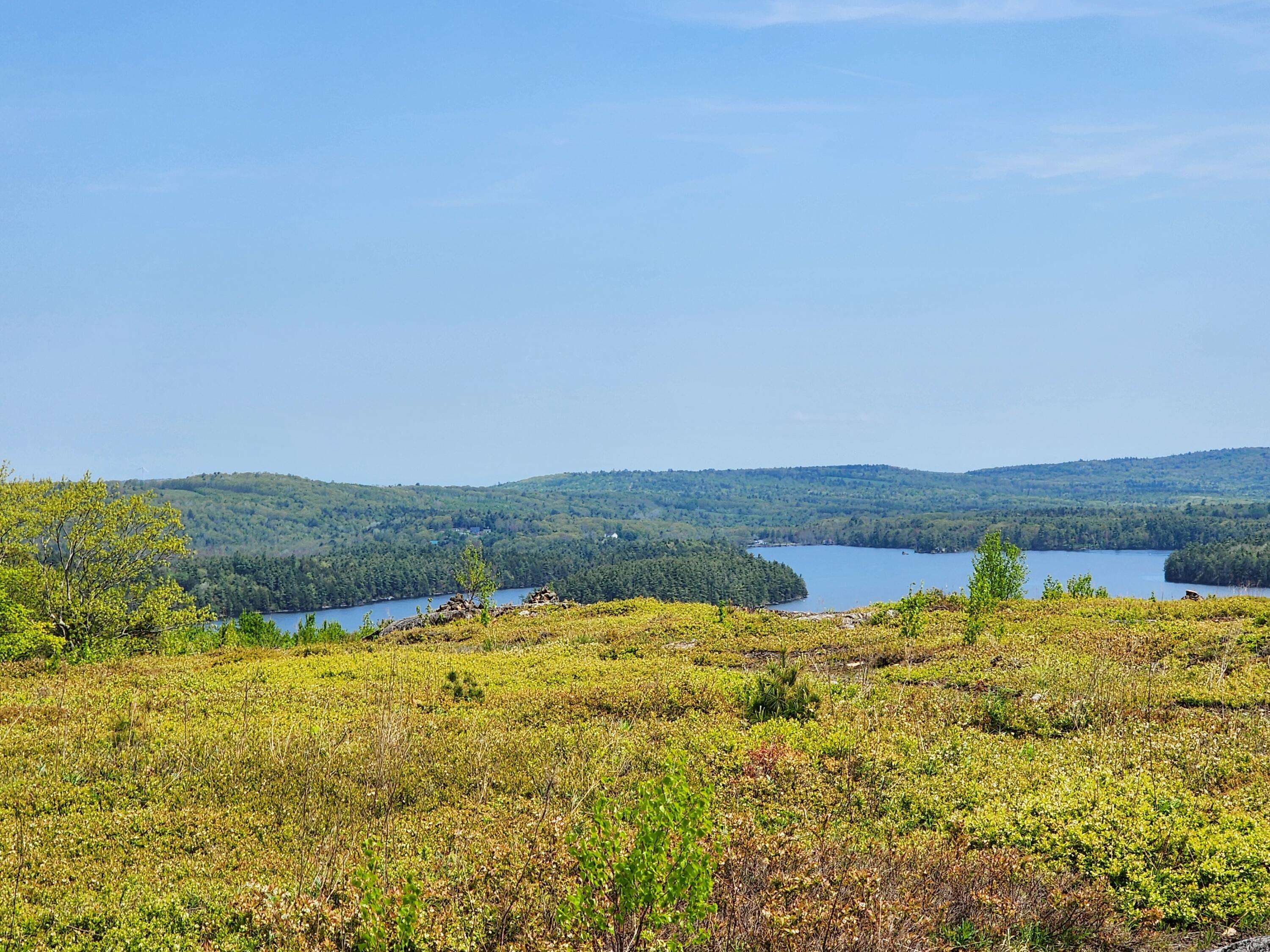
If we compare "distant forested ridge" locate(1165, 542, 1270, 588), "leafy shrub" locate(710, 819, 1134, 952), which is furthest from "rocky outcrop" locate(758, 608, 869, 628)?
"distant forested ridge" locate(1165, 542, 1270, 588)

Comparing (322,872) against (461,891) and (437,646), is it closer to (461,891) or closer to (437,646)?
(461,891)

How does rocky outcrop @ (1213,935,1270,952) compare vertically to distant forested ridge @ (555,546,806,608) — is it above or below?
above

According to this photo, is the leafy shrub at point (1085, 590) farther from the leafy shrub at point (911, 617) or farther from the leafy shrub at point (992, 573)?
the leafy shrub at point (911, 617)

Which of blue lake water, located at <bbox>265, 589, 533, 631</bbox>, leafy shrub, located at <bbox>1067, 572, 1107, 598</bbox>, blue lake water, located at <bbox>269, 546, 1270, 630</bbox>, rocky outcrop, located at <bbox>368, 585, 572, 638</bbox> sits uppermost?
leafy shrub, located at <bbox>1067, 572, 1107, 598</bbox>

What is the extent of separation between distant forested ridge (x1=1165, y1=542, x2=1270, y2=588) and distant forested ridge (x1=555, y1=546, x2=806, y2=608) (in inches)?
2528

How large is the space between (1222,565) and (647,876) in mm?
162427

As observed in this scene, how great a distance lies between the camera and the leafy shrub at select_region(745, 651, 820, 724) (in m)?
13.7

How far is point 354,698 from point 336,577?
177 m

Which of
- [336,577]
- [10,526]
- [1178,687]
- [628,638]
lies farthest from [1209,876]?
[336,577]

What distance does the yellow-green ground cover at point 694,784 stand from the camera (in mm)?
6812

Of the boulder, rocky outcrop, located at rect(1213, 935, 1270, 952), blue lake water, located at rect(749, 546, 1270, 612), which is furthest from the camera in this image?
blue lake water, located at rect(749, 546, 1270, 612)

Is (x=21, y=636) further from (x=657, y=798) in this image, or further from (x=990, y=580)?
(x=990, y=580)

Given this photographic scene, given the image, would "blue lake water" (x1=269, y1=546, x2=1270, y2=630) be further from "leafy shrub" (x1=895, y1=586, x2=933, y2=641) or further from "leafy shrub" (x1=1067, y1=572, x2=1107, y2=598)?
"leafy shrub" (x1=895, y1=586, x2=933, y2=641)

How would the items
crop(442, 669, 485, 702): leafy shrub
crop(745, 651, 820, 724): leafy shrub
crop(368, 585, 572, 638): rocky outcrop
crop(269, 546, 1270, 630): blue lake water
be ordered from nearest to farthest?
crop(745, 651, 820, 724): leafy shrub
crop(442, 669, 485, 702): leafy shrub
crop(368, 585, 572, 638): rocky outcrop
crop(269, 546, 1270, 630): blue lake water
